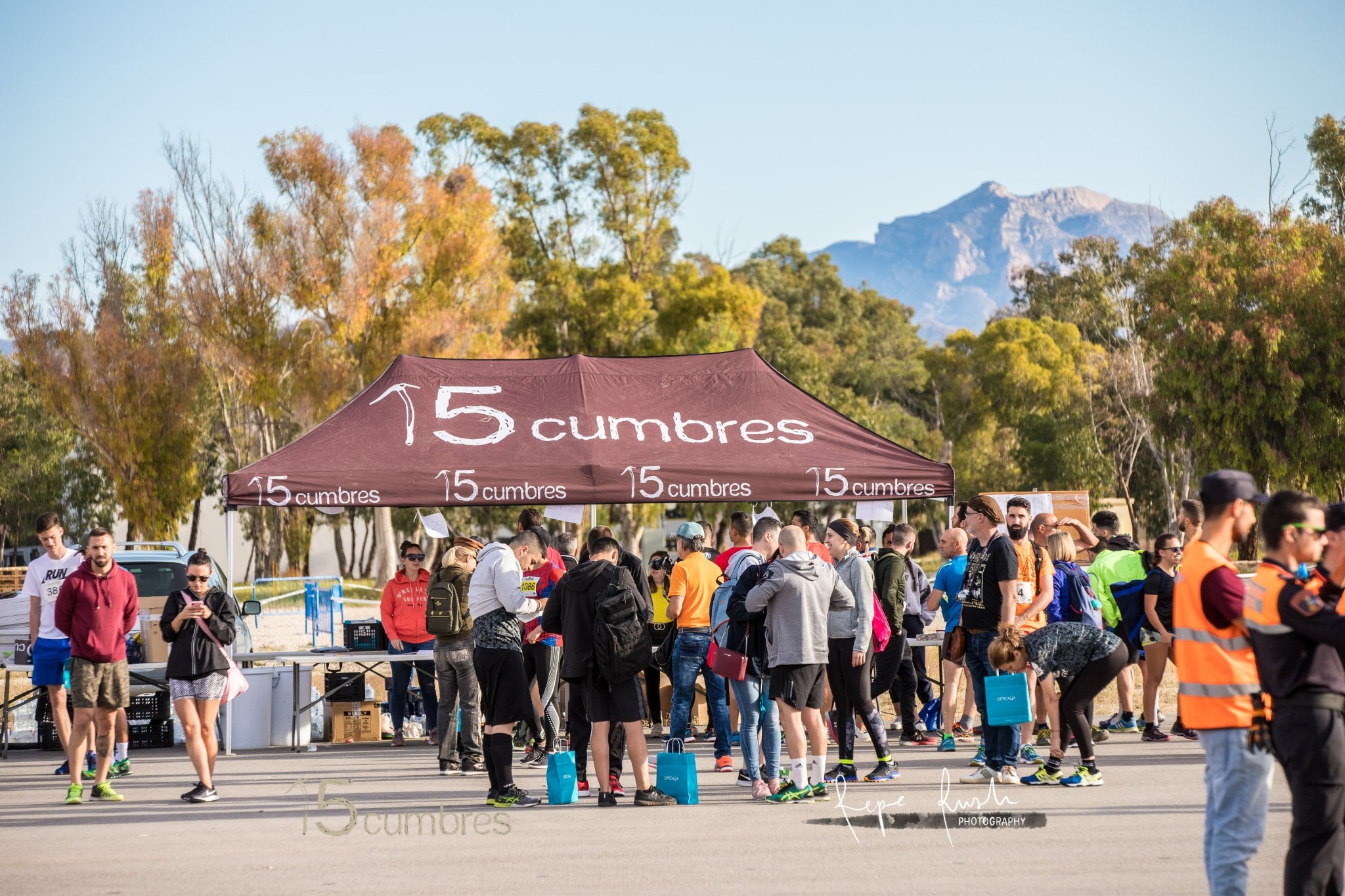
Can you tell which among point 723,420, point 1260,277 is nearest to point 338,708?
point 723,420

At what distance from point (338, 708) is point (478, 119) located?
39.2m

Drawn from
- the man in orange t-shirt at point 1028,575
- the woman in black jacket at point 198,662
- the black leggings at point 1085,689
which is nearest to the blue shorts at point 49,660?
the woman in black jacket at point 198,662

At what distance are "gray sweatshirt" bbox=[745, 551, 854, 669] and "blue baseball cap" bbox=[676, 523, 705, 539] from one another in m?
1.52

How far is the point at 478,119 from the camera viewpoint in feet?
161

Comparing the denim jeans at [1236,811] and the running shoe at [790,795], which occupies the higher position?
the denim jeans at [1236,811]

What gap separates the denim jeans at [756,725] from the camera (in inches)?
352

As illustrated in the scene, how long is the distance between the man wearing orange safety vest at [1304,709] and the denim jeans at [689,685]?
5.97 meters

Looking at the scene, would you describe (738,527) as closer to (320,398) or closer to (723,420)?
(723,420)

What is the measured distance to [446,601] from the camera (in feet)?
33.4

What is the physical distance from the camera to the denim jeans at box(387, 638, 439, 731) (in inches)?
479

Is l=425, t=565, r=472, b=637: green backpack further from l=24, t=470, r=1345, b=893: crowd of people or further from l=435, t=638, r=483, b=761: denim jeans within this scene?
l=435, t=638, r=483, b=761: denim jeans

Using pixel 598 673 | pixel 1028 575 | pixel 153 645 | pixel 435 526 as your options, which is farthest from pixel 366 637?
pixel 1028 575

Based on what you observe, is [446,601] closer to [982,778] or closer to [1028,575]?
[982,778]

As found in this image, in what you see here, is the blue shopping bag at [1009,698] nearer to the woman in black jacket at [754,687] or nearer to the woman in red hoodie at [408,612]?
the woman in black jacket at [754,687]
